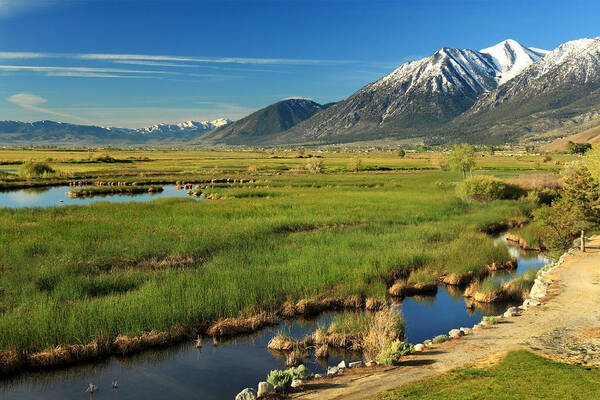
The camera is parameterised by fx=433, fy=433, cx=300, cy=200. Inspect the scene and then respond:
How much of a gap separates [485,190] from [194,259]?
47.6 meters

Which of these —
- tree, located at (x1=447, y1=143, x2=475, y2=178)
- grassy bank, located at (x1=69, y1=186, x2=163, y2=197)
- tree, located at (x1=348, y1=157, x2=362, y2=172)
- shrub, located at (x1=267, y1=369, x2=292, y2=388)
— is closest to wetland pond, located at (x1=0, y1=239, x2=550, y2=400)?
shrub, located at (x1=267, y1=369, x2=292, y2=388)

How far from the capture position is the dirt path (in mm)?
13867

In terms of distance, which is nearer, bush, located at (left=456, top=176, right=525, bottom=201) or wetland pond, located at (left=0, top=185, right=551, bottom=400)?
wetland pond, located at (left=0, top=185, right=551, bottom=400)

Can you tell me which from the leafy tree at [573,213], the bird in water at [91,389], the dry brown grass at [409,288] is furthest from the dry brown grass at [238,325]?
the leafy tree at [573,213]

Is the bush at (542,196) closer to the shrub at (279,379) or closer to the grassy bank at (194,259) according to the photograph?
the grassy bank at (194,259)

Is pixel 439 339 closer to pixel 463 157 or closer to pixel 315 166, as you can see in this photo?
pixel 463 157

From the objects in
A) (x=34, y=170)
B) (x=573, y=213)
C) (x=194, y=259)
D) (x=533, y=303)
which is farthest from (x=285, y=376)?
(x=34, y=170)

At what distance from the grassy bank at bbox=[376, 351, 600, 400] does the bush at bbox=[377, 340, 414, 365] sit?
207cm

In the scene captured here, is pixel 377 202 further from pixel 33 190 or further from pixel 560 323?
pixel 33 190

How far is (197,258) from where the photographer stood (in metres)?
29.1

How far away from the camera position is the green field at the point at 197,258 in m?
19.3

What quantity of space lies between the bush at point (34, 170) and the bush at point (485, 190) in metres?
90.1

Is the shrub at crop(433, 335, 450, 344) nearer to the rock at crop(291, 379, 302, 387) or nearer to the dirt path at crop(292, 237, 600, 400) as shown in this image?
the dirt path at crop(292, 237, 600, 400)

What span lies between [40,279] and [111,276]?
3497mm
